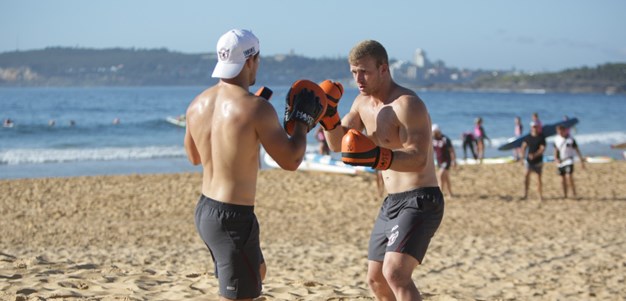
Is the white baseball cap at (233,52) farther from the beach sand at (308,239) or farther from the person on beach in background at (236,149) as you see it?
the beach sand at (308,239)

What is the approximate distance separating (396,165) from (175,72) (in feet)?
464

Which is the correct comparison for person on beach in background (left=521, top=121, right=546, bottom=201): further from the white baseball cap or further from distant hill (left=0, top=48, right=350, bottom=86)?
distant hill (left=0, top=48, right=350, bottom=86)

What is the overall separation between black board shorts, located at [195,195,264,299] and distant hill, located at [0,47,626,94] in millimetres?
126863

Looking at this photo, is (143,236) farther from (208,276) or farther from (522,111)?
(522,111)

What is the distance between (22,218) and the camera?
1306 cm

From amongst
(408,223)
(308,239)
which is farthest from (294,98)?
(308,239)

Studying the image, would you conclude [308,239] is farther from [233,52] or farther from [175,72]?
[175,72]

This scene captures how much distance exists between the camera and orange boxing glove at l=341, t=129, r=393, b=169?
4559mm

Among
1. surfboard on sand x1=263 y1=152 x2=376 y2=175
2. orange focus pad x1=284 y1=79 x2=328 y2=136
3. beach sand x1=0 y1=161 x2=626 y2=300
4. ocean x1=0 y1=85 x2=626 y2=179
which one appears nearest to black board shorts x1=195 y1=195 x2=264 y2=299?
orange focus pad x1=284 y1=79 x2=328 y2=136

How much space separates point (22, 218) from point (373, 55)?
32.1 feet

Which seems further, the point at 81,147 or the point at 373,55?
the point at 81,147

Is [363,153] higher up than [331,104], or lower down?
lower down

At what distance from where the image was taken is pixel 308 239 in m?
11.3

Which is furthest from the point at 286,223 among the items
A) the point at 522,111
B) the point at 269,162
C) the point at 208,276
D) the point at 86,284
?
the point at 522,111
